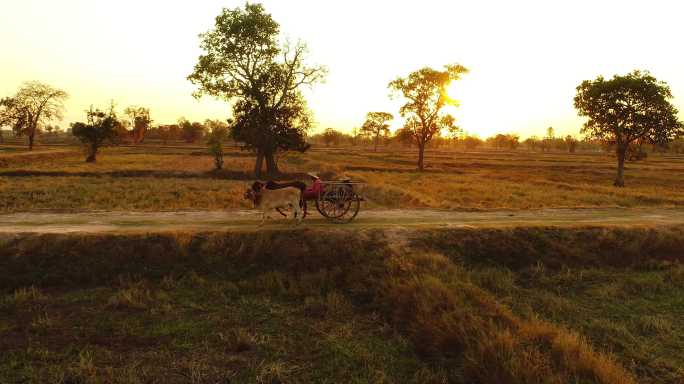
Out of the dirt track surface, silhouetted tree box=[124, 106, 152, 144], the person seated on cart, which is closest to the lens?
the dirt track surface

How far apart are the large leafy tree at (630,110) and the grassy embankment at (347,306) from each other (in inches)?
1097

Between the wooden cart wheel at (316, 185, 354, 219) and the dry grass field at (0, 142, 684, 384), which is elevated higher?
the wooden cart wheel at (316, 185, 354, 219)

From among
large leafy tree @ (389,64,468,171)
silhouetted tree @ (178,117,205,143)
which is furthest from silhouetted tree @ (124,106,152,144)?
large leafy tree @ (389,64,468,171)

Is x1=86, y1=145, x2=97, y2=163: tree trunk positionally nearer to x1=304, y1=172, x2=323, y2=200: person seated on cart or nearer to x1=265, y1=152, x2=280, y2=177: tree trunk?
x1=265, y1=152, x2=280, y2=177: tree trunk

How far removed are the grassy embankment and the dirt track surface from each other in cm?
85

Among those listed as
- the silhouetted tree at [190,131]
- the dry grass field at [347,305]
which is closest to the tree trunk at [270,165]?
the dry grass field at [347,305]

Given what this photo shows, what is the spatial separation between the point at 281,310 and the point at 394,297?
8.68 ft

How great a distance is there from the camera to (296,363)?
7227 mm

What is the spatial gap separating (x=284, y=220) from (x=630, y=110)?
3686 centimetres

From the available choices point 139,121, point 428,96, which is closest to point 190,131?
point 139,121

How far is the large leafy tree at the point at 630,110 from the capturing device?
35375 mm

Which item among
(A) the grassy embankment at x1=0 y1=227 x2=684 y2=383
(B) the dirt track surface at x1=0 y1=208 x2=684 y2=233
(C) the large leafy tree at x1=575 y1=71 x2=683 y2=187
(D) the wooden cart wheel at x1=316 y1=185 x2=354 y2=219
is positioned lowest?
(A) the grassy embankment at x1=0 y1=227 x2=684 y2=383

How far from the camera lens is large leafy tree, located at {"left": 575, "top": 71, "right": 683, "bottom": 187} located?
35.4 metres

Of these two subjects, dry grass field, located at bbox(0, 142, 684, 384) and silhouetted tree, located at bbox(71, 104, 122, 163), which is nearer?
dry grass field, located at bbox(0, 142, 684, 384)
